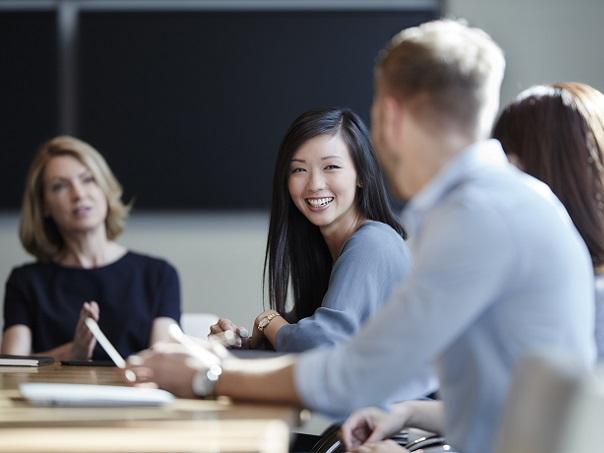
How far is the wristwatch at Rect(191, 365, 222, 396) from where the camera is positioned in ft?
6.21

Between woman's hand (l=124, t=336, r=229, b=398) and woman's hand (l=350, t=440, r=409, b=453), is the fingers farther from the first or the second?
woman's hand (l=124, t=336, r=229, b=398)

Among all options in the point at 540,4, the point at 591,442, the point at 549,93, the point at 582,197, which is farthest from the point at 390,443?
the point at 540,4

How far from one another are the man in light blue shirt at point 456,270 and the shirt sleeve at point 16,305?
2259 millimetres

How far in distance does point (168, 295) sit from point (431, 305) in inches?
98.2

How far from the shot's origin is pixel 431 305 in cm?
159

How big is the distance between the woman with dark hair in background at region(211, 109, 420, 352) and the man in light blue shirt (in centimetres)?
97

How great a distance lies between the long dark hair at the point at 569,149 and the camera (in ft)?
7.18

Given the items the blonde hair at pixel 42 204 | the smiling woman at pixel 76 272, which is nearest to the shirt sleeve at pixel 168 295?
the smiling woman at pixel 76 272

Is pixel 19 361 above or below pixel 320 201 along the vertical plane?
below

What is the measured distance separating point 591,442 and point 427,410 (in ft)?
4.42

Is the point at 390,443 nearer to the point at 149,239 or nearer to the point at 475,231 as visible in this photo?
the point at 475,231

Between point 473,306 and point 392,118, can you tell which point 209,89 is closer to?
point 392,118

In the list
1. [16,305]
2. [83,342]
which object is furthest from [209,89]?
[83,342]

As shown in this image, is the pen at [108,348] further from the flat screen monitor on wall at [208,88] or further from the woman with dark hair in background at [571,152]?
the flat screen monitor on wall at [208,88]
